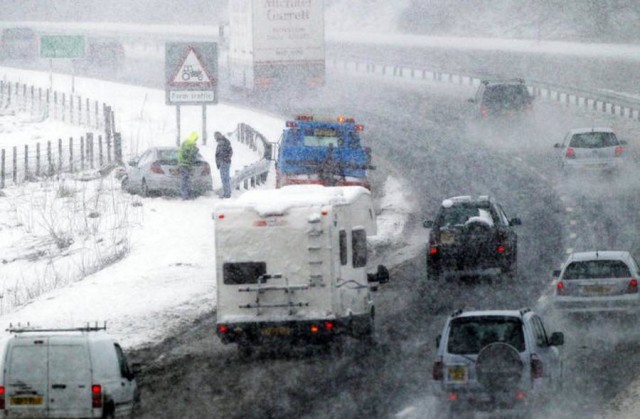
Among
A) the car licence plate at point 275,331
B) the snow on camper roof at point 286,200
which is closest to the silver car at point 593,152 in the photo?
the snow on camper roof at point 286,200

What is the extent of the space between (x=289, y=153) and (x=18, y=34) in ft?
185

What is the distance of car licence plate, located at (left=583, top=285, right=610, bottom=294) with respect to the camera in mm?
21672

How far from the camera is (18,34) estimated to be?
85.5m

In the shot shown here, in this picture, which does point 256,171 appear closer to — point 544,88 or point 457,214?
point 457,214

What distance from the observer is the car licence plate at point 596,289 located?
21.7 m

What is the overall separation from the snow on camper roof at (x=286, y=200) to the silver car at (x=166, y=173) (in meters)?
15.6

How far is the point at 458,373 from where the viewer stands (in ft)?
49.9

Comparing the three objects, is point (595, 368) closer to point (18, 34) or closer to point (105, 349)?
point (105, 349)

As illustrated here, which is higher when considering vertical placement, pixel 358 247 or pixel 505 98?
pixel 505 98

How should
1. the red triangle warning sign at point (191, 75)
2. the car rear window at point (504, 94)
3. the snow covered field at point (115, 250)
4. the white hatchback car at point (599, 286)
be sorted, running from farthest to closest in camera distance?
the car rear window at point (504, 94) < the red triangle warning sign at point (191, 75) < the snow covered field at point (115, 250) < the white hatchback car at point (599, 286)

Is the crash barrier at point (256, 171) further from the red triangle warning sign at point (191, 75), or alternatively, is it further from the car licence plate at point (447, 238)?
the car licence plate at point (447, 238)

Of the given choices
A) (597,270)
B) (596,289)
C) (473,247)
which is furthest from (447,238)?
(596,289)

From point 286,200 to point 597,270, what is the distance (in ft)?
19.0

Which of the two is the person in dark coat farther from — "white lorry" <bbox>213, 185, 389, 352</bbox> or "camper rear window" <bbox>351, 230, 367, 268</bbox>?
"white lorry" <bbox>213, 185, 389, 352</bbox>
